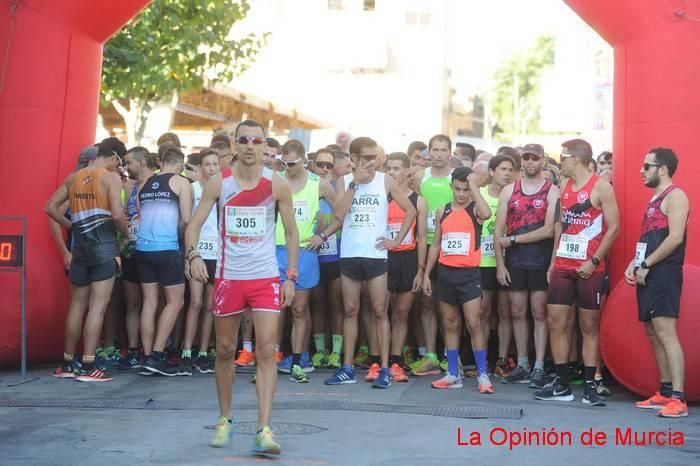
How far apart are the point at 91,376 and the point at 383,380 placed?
2.57 m

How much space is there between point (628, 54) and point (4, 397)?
5.92 m

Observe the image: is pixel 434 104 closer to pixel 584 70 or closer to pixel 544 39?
pixel 584 70

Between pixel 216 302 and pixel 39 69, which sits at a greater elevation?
pixel 39 69

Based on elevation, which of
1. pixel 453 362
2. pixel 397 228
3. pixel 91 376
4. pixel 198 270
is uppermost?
pixel 397 228

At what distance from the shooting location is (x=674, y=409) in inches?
337

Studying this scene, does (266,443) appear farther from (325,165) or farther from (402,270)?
(325,165)

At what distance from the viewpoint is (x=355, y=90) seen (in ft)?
172

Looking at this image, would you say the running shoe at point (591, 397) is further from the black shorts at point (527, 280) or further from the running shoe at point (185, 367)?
the running shoe at point (185, 367)

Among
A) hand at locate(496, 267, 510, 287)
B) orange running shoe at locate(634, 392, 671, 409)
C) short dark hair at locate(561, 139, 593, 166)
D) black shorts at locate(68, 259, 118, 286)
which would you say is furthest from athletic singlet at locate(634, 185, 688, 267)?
black shorts at locate(68, 259, 118, 286)

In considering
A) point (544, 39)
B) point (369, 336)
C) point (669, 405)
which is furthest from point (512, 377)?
point (544, 39)

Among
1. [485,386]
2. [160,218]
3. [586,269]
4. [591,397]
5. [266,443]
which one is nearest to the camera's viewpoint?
[266,443]

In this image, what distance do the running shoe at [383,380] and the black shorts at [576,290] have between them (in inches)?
59.8

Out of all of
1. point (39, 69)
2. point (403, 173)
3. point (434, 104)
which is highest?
point (434, 104)

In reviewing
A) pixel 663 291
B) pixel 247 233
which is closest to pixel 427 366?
pixel 663 291
